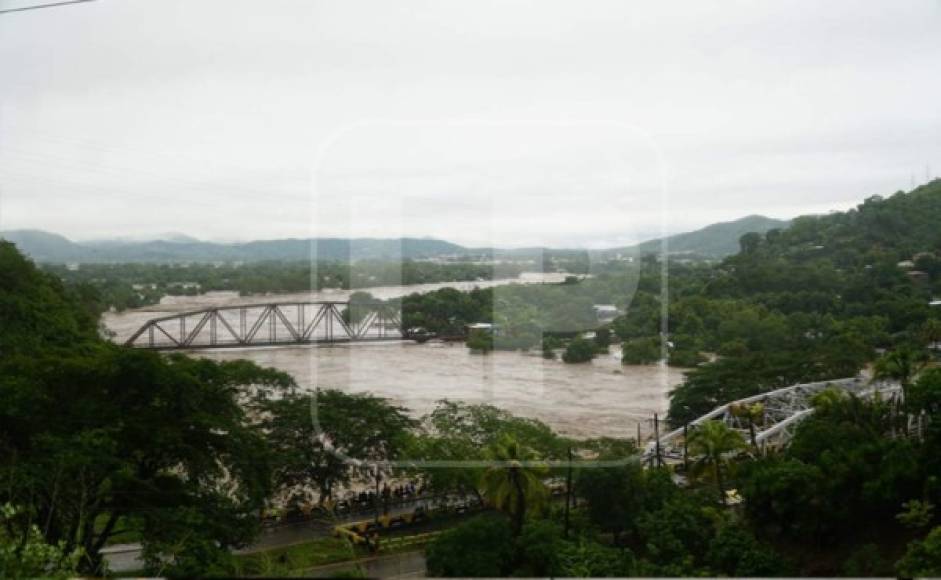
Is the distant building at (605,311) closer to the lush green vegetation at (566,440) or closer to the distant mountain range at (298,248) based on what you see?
the lush green vegetation at (566,440)

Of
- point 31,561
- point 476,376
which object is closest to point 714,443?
point 476,376

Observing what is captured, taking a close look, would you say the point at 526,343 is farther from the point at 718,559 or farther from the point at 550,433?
the point at 718,559

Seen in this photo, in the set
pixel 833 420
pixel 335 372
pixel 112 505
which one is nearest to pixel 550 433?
pixel 335 372

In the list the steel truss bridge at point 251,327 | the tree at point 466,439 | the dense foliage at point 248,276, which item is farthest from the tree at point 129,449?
the tree at point 466,439

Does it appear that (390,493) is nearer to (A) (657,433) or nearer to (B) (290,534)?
(B) (290,534)

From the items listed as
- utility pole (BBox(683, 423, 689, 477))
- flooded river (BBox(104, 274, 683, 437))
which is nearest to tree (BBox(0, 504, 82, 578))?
flooded river (BBox(104, 274, 683, 437))

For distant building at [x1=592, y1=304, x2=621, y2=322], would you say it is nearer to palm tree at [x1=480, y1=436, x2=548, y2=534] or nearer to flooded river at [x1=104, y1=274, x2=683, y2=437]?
flooded river at [x1=104, y1=274, x2=683, y2=437]
